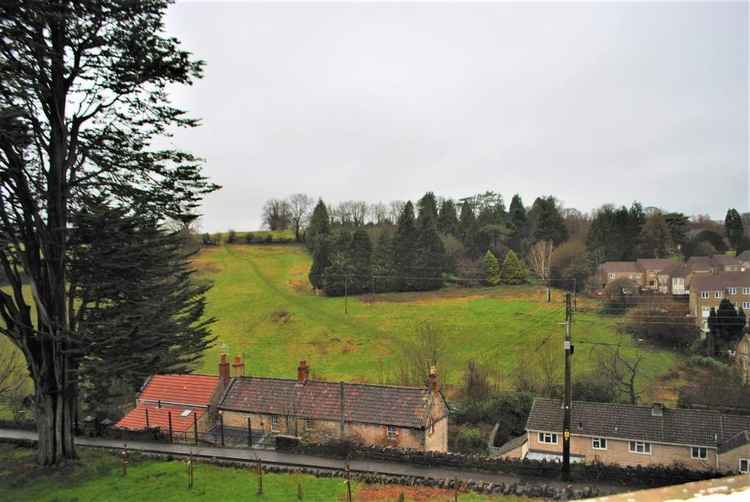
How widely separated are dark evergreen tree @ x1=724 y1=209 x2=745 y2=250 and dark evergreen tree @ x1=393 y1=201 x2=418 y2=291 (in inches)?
1205

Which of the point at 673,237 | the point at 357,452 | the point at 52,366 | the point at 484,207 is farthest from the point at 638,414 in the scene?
the point at 484,207

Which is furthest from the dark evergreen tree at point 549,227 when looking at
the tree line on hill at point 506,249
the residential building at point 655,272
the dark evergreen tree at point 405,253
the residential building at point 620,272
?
the dark evergreen tree at point 405,253

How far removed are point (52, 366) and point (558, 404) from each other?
22.6 meters

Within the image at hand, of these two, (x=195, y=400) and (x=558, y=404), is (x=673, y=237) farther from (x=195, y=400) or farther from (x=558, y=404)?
(x=195, y=400)

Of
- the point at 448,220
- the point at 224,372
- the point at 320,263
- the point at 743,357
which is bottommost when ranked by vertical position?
the point at 743,357

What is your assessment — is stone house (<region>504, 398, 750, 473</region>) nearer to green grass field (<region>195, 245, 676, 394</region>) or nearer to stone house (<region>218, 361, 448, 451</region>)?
stone house (<region>218, 361, 448, 451</region>)

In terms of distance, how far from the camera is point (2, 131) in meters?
10.8

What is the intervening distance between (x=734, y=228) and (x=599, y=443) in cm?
3471

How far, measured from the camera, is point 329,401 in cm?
2277

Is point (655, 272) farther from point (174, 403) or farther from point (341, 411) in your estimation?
point (174, 403)

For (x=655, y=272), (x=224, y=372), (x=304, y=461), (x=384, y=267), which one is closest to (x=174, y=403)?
(x=224, y=372)

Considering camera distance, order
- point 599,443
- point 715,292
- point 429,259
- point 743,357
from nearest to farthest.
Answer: point 599,443 < point 743,357 < point 715,292 < point 429,259

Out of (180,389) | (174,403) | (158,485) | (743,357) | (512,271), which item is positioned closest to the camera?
(158,485)

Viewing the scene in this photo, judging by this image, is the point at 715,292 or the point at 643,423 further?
the point at 715,292
